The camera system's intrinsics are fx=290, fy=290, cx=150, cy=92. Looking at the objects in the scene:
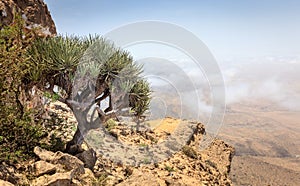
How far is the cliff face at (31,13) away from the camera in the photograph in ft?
40.1

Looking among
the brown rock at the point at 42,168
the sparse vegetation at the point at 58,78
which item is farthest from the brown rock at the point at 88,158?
the brown rock at the point at 42,168

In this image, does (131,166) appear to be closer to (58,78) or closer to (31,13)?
(58,78)

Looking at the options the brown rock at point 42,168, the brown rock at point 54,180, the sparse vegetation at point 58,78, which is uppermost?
the sparse vegetation at point 58,78

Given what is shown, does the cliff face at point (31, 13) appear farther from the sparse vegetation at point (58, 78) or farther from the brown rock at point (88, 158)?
the brown rock at point (88, 158)

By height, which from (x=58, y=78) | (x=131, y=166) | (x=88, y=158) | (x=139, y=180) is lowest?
(x=131, y=166)

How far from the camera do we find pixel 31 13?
14234 millimetres

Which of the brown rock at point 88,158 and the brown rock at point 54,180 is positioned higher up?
the brown rock at point 88,158

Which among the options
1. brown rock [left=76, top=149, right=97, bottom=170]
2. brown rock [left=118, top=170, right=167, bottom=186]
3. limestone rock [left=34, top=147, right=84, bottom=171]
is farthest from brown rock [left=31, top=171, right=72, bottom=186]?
brown rock [left=76, top=149, right=97, bottom=170]

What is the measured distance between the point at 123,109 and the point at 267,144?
17687cm

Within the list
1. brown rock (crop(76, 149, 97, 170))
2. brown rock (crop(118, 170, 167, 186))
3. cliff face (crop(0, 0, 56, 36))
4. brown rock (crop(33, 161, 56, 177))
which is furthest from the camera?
cliff face (crop(0, 0, 56, 36))

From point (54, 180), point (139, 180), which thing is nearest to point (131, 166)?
point (139, 180)

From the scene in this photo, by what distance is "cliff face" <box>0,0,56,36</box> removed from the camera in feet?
40.1

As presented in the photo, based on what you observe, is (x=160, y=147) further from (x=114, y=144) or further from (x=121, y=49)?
(x=121, y=49)

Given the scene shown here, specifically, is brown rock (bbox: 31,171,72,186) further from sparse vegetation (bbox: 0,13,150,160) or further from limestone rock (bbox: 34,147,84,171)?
sparse vegetation (bbox: 0,13,150,160)
